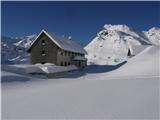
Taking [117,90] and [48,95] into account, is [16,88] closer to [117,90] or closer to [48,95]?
[48,95]

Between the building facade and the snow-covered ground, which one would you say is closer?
the snow-covered ground

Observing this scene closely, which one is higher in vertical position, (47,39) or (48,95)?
(47,39)

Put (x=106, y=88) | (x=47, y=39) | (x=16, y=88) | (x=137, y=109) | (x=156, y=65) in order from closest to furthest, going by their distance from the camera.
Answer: (x=137, y=109) → (x=106, y=88) → (x=16, y=88) → (x=156, y=65) → (x=47, y=39)

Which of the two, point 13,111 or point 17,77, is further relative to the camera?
point 17,77

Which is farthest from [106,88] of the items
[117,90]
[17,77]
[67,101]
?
[17,77]

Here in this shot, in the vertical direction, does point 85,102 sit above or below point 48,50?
below

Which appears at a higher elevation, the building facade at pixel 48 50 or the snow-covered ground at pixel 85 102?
the building facade at pixel 48 50

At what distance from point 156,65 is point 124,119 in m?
12.7

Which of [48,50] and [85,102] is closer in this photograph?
[85,102]

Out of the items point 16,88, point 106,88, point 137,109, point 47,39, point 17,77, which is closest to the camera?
point 137,109

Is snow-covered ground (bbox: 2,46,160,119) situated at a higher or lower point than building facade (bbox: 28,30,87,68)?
lower

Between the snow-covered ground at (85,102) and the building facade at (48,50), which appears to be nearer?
the snow-covered ground at (85,102)

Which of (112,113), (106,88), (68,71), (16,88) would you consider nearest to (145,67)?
(106,88)

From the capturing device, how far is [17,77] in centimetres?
1007
